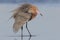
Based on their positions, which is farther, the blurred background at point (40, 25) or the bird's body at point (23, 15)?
the blurred background at point (40, 25)

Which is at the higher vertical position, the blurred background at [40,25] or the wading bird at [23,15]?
the wading bird at [23,15]

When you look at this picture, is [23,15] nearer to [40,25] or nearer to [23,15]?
[23,15]

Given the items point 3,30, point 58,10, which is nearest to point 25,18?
point 3,30

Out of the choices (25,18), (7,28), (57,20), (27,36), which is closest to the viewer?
(25,18)

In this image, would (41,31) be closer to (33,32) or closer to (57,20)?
(33,32)

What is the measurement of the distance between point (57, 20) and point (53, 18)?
0.05 meters

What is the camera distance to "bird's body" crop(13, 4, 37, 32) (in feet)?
6.36

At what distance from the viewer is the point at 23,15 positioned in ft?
6.45

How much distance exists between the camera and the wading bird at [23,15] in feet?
6.37

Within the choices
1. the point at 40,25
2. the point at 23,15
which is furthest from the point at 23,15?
the point at 40,25

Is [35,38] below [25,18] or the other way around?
below

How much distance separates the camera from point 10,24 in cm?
223

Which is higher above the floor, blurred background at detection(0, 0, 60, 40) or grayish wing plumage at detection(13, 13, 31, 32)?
grayish wing plumage at detection(13, 13, 31, 32)

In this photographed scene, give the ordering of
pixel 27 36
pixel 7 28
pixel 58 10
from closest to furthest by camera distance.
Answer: pixel 27 36 < pixel 7 28 < pixel 58 10
